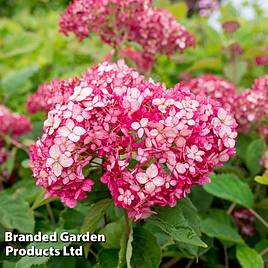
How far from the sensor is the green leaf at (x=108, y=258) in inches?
53.7

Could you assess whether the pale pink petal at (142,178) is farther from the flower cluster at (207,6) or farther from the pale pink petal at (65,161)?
the flower cluster at (207,6)

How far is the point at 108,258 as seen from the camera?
138cm

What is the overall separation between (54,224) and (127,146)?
75 centimetres

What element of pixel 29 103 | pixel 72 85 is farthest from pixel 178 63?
pixel 72 85


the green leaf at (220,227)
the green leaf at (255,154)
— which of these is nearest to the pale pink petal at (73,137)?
the green leaf at (220,227)

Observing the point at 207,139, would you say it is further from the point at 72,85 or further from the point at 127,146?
the point at 72,85

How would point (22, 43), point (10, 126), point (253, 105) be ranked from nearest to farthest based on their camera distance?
point (253, 105), point (10, 126), point (22, 43)

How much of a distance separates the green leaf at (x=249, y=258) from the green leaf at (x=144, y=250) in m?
0.35

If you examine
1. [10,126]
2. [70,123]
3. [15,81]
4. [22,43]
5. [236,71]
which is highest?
[22,43]

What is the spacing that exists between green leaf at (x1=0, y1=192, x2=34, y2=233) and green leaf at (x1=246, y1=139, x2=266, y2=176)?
0.76 metres

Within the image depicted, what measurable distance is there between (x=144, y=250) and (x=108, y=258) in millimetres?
100

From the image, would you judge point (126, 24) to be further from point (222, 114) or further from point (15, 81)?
point (15, 81)

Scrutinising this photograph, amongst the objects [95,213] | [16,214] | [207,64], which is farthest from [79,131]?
[207,64]

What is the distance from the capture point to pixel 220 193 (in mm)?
Result: 1701
